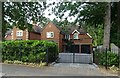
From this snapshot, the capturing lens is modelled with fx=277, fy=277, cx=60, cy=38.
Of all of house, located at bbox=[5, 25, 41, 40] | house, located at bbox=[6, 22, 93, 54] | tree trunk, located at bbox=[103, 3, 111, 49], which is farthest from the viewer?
house, located at bbox=[6, 22, 93, 54]

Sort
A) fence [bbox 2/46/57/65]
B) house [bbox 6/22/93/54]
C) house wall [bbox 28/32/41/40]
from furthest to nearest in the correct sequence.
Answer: house [bbox 6/22/93/54]
house wall [bbox 28/32/41/40]
fence [bbox 2/46/57/65]

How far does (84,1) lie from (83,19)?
8.29ft

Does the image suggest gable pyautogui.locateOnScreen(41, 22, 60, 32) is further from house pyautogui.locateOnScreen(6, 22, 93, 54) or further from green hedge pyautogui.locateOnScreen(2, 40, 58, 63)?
green hedge pyautogui.locateOnScreen(2, 40, 58, 63)

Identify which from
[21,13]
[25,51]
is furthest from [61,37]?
[25,51]

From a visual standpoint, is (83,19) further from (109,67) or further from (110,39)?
(109,67)

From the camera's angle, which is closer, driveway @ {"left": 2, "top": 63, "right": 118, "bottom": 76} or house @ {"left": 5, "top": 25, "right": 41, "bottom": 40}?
driveway @ {"left": 2, "top": 63, "right": 118, "bottom": 76}

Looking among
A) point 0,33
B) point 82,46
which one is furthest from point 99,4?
point 82,46

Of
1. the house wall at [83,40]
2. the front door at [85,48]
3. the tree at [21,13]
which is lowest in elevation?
the front door at [85,48]

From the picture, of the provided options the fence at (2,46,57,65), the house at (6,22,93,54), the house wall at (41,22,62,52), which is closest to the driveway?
the fence at (2,46,57,65)

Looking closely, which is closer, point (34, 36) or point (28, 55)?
point (28, 55)

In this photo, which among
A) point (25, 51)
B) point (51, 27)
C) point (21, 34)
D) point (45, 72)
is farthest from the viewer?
point (51, 27)

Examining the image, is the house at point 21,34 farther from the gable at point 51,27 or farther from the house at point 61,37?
the gable at point 51,27

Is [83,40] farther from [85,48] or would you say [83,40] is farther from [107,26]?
[107,26]

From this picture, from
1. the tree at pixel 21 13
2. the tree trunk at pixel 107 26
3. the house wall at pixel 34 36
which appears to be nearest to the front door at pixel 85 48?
the house wall at pixel 34 36
